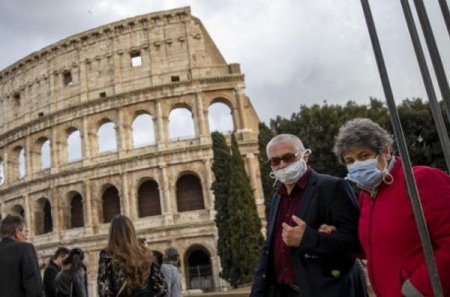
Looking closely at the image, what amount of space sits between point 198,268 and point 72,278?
1829cm

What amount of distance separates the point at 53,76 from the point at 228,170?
1565cm

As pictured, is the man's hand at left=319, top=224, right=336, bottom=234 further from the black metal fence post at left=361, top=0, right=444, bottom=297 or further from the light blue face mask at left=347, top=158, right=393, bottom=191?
the black metal fence post at left=361, top=0, right=444, bottom=297

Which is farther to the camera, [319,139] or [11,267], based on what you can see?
[319,139]

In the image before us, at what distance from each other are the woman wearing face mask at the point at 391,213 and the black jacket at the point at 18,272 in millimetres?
3537

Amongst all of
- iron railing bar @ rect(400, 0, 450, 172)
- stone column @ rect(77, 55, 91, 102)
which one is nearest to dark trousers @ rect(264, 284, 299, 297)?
iron railing bar @ rect(400, 0, 450, 172)

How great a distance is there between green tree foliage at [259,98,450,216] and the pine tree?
3.56ft

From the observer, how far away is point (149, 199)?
25406 millimetres

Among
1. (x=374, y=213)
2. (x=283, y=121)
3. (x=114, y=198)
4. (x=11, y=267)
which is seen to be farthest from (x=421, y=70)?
(x=114, y=198)

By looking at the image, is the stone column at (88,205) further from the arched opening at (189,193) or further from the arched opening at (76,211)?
the arched opening at (189,193)

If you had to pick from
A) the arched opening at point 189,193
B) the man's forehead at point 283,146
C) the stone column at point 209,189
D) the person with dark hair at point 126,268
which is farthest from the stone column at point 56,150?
the man's forehead at point 283,146

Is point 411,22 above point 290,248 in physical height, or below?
above

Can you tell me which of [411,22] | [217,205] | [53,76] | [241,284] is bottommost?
[241,284]

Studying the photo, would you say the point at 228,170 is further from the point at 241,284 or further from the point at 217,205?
the point at 241,284

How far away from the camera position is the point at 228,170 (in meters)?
20.7
